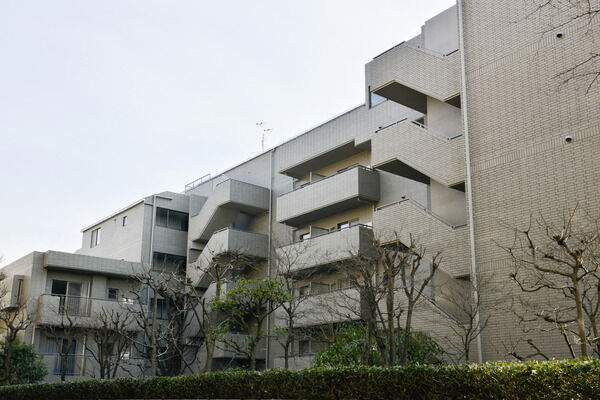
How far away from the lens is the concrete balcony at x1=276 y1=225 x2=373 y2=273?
27.6 meters

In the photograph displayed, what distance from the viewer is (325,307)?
2711cm

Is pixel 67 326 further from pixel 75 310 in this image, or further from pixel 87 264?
pixel 87 264

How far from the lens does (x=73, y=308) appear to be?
34094 mm

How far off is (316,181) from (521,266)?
1269 centimetres

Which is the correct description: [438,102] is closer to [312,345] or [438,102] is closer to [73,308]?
[312,345]

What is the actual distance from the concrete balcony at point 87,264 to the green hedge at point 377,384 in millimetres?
11970

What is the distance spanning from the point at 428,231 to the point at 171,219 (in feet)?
Result: 68.5

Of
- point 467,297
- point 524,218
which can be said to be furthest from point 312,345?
point 524,218

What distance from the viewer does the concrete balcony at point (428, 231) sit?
22.2m

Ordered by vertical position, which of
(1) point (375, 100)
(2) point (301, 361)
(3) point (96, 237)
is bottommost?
(2) point (301, 361)

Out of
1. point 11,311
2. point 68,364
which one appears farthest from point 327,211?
point 11,311

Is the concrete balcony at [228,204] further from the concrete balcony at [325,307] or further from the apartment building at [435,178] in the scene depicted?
the concrete balcony at [325,307]

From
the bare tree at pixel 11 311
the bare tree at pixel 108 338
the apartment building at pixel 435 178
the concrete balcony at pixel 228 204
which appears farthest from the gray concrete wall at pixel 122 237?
the bare tree at pixel 11 311

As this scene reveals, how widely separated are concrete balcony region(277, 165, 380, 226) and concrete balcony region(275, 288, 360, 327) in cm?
411
